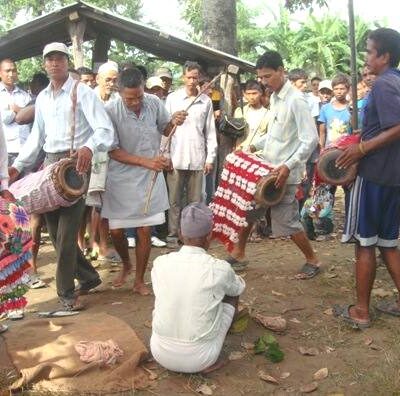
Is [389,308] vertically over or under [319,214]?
under

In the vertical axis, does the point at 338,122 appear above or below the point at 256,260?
above

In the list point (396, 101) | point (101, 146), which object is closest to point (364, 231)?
point (396, 101)

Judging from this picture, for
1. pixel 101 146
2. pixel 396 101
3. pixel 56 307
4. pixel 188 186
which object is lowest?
pixel 56 307

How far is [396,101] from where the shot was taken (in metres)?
3.84

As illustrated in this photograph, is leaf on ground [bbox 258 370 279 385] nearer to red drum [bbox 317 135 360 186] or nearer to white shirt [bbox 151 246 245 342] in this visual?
white shirt [bbox 151 246 245 342]

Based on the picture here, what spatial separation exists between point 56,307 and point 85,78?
12.0 ft

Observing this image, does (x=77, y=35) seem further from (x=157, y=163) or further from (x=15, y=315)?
(x=15, y=315)

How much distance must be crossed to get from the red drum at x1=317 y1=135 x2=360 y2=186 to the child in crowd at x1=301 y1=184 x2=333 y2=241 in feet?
7.75

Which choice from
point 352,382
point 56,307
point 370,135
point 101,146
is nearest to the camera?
point 352,382

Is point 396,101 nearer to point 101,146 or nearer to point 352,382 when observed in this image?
point 352,382

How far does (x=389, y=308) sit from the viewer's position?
4.49m

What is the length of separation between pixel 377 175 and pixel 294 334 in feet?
4.59

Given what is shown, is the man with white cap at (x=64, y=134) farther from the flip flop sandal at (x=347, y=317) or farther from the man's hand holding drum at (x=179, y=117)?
the flip flop sandal at (x=347, y=317)

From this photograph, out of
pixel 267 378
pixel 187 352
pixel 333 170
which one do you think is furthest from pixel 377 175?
pixel 187 352
